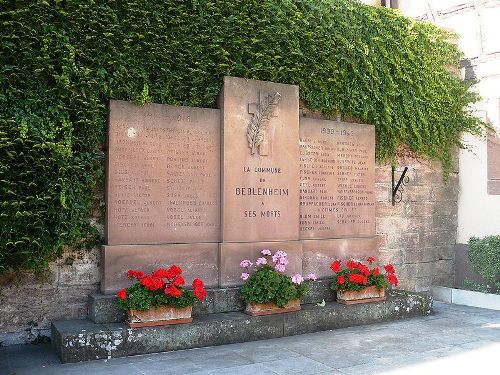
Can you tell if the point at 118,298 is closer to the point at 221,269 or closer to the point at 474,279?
the point at 221,269

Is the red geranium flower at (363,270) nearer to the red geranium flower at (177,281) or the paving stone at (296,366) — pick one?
the paving stone at (296,366)

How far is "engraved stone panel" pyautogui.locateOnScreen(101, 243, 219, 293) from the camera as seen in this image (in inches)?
179

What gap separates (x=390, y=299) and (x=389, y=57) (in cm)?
314

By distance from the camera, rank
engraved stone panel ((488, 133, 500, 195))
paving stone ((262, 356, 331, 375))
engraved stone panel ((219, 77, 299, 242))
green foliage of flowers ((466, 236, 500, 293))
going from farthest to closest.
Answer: engraved stone panel ((488, 133, 500, 195)) < green foliage of flowers ((466, 236, 500, 293)) < engraved stone panel ((219, 77, 299, 242)) < paving stone ((262, 356, 331, 375))

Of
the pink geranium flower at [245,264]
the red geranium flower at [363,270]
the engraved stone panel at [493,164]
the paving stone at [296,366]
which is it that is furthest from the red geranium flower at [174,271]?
the engraved stone panel at [493,164]

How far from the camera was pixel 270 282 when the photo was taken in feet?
15.6

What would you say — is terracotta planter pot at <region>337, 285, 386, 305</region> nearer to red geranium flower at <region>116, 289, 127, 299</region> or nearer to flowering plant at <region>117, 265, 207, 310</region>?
flowering plant at <region>117, 265, 207, 310</region>

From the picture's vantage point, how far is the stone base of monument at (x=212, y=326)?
13.0 ft

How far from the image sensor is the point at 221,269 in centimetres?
502

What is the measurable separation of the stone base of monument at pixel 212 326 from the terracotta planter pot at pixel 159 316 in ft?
0.19

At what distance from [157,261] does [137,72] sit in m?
1.86

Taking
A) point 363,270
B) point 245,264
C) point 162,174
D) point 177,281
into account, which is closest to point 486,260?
point 363,270

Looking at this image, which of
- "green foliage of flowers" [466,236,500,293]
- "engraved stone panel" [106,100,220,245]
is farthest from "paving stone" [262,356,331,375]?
"green foliage of flowers" [466,236,500,293]

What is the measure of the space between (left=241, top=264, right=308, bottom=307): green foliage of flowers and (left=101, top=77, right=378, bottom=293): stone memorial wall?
1.12 ft
